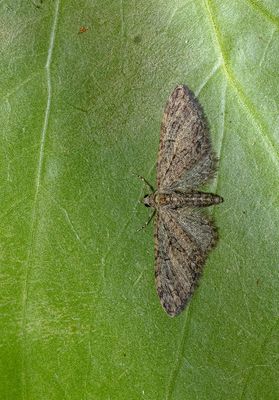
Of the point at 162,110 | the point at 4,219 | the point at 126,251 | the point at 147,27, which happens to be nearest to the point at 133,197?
the point at 126,251

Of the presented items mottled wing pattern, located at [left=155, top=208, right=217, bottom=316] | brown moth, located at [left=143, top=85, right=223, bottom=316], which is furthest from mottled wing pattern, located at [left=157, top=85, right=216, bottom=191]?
mottled wing pattern, located at [left=155, top=208, right=217, bottom=316]

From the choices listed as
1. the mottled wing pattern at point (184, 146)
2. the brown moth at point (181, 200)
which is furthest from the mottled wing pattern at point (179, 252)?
the mottled wing pattern at point (184, 146)

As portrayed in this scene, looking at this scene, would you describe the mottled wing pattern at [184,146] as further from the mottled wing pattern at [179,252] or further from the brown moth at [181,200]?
the mottled wing pattern at [179,252]

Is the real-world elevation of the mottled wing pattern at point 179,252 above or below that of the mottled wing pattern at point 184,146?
below

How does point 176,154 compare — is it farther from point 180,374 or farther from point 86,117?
point 180,374

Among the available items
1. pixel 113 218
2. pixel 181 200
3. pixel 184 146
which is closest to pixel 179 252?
pixel 181 200

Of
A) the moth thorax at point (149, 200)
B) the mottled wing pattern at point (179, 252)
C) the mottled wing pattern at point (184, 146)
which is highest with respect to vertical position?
the mottled wing pattern at point (184, 146)

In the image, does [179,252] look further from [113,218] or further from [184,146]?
[184,146]
